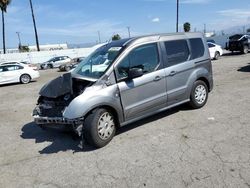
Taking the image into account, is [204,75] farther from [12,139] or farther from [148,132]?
[12,139]

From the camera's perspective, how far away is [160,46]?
19.6 feet

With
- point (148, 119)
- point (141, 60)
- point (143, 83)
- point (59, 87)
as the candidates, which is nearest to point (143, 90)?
point (143, 83)

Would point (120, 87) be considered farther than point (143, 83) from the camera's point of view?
No

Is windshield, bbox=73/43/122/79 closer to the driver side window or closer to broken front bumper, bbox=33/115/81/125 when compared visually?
the driver side window

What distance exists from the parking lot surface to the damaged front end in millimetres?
498

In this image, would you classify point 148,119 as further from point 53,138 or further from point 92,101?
point 53,138

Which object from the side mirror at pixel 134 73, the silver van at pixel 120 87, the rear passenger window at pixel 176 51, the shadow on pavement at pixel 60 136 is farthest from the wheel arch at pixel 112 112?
the rear passenger window at pixel 176 51

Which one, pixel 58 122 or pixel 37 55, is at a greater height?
pixel 58 122

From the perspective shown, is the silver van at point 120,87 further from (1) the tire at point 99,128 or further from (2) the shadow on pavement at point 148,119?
(2) the shadow on pavement at point 148,119

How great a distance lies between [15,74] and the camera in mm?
16672

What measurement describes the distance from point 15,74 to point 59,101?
12677 mm

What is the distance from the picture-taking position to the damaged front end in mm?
5086

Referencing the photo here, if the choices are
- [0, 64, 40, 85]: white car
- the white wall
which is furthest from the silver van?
the white wall

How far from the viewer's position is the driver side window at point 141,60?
5.37m
